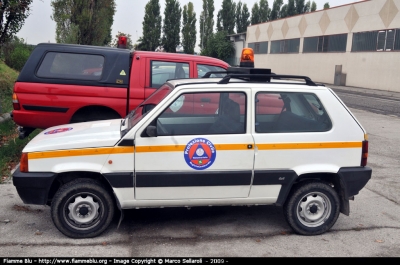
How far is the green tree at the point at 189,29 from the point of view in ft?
205

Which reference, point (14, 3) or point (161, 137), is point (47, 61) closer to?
point (14, 3)

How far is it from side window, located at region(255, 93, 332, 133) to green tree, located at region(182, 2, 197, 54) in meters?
57.8

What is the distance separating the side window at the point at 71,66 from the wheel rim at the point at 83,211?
11.3 ft

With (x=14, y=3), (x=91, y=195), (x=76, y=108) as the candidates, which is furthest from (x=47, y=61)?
(x=91, y=195)

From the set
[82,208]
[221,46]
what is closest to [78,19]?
[82,208]

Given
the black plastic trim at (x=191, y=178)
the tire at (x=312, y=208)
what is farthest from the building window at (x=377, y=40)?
the black plastic trim at (x=191, y=178)

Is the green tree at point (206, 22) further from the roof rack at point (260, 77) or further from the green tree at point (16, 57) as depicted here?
the roof rack at point (260, 77)

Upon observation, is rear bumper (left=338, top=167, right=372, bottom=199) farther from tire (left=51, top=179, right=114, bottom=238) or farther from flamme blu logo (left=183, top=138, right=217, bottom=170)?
tire (left=51, top=179, right=114, bottom=238)

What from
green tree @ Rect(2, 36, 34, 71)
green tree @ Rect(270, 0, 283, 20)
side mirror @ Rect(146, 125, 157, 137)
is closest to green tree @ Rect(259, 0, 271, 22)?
green tree @ Rect(270, 0, 283, 20)

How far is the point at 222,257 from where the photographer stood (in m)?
4.38

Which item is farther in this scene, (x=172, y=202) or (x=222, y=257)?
(x=172, y=202)

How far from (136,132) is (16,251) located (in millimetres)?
1665

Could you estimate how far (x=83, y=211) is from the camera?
4.68m

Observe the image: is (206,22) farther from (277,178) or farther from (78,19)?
(277,178)
